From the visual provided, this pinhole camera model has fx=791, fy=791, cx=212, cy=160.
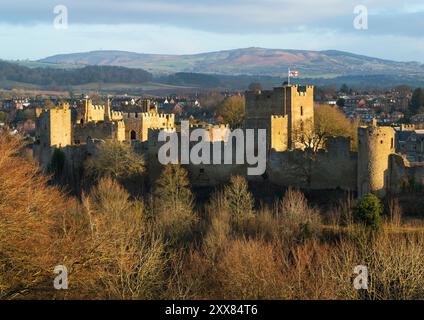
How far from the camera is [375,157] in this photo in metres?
29.9

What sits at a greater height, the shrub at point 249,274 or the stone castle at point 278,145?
the stone castle at point 278,145

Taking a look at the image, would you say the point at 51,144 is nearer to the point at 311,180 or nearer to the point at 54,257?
the point at 311,180

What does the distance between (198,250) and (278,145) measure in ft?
32.8

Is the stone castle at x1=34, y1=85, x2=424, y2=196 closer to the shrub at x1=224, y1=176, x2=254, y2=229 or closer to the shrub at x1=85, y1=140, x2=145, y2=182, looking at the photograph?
the shrub at x1=85, y1=140, x2=145, y2=182

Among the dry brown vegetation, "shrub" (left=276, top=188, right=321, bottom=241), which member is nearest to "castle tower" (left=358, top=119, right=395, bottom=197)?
the dry brown vegetation

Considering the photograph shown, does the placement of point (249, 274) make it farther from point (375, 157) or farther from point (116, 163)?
point (116, 163)

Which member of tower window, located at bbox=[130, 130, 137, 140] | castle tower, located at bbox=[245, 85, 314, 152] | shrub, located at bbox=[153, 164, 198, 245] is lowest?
shrub, located at bbox=[153, 164, 198, 245]

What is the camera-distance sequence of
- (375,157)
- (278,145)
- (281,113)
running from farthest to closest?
(281,113)
(278,145)
(375,157)

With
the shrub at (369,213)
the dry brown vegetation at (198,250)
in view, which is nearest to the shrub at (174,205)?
the dry brown vegetation at (198,250)

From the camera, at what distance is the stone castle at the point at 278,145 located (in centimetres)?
2998

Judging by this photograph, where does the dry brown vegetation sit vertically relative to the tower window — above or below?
below

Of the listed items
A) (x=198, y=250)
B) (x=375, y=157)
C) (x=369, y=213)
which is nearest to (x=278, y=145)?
(x=375, y=157)

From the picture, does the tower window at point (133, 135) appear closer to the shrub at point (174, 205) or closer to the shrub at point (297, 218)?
the shrub at point (174, 205)

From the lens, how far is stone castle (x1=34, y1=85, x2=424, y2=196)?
98.4 ft
